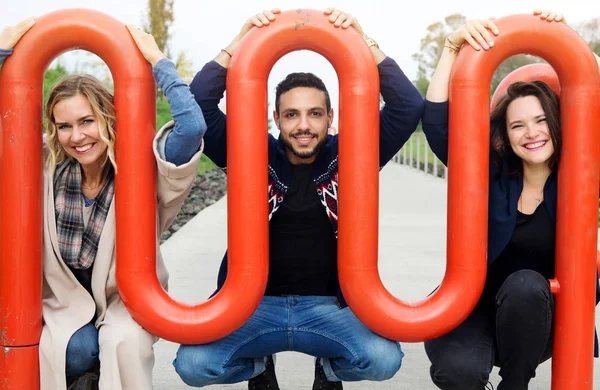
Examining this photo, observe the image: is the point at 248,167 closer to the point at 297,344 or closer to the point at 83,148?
the point at 83,148

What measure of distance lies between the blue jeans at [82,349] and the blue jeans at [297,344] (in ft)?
0.98

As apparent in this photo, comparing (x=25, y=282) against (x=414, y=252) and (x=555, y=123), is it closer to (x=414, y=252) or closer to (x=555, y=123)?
(x=555, y=123)

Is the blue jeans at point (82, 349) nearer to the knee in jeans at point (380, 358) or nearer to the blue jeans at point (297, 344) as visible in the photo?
the blue jeans at point (297, 344)

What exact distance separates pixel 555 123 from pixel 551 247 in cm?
41

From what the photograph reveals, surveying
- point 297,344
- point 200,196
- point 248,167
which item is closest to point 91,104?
point 248,167

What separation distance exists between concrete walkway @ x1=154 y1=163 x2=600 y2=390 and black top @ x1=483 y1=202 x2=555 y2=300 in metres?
1.00

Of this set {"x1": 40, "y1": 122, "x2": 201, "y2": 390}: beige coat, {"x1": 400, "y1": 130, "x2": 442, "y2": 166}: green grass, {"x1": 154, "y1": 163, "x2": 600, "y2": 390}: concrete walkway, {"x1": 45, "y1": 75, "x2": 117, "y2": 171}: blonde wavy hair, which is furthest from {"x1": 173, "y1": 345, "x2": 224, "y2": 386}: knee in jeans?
{"x1": 400, "y1": 130, "x2": 442, "y2": 166}: green grass

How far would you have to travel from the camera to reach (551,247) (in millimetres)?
2566

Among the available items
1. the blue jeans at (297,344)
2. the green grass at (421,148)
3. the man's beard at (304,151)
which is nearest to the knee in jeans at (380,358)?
the blue jeans at (297,344)

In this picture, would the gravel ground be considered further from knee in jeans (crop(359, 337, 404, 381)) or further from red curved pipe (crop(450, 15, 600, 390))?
red curved pipe (crop(450, 15, 600, 390))

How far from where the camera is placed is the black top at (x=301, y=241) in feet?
8.94

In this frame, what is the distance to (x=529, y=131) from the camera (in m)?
2.46

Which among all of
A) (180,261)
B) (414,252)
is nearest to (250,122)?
(180,261)

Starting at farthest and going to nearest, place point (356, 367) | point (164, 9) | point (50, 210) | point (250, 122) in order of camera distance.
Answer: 1. point (164, 9)
2. point (356, 367)
3. point (50, 210)
4. point (250, 122)
